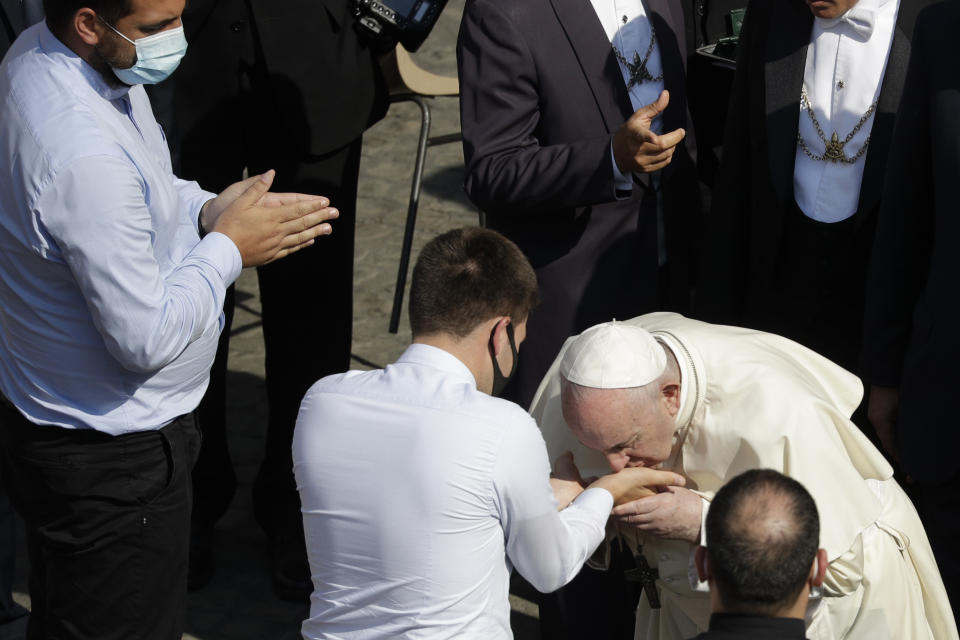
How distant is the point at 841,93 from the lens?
3736 mm

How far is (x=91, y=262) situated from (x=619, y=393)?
44.8 inches

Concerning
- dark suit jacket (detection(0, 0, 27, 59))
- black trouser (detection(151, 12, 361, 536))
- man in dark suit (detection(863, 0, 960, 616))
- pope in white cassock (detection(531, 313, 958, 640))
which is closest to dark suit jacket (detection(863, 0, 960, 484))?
man in dark suit (detection(863, 0, 960, 616))

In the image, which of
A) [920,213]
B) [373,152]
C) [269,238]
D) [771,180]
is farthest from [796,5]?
[373,152]

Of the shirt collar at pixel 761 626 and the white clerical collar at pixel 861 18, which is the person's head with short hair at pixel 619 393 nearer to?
the shirt collar at pixel 761 626

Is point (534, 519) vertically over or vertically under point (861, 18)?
under

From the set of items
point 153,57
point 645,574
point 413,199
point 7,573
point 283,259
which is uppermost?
point 153,57

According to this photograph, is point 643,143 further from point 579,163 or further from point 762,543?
point 762,543

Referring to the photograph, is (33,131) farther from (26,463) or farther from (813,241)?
(813,241)

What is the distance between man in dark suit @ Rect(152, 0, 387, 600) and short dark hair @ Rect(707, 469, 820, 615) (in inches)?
88.5

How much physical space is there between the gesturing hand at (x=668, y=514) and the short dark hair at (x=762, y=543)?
57cm

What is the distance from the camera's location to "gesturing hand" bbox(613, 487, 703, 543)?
3.01m

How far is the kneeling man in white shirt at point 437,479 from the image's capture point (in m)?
2.52

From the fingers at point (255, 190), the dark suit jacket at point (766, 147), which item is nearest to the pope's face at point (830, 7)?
the dark suit jacket at point (766, 147)

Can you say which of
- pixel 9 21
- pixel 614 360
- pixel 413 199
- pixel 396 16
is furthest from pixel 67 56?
pixel 413 199
